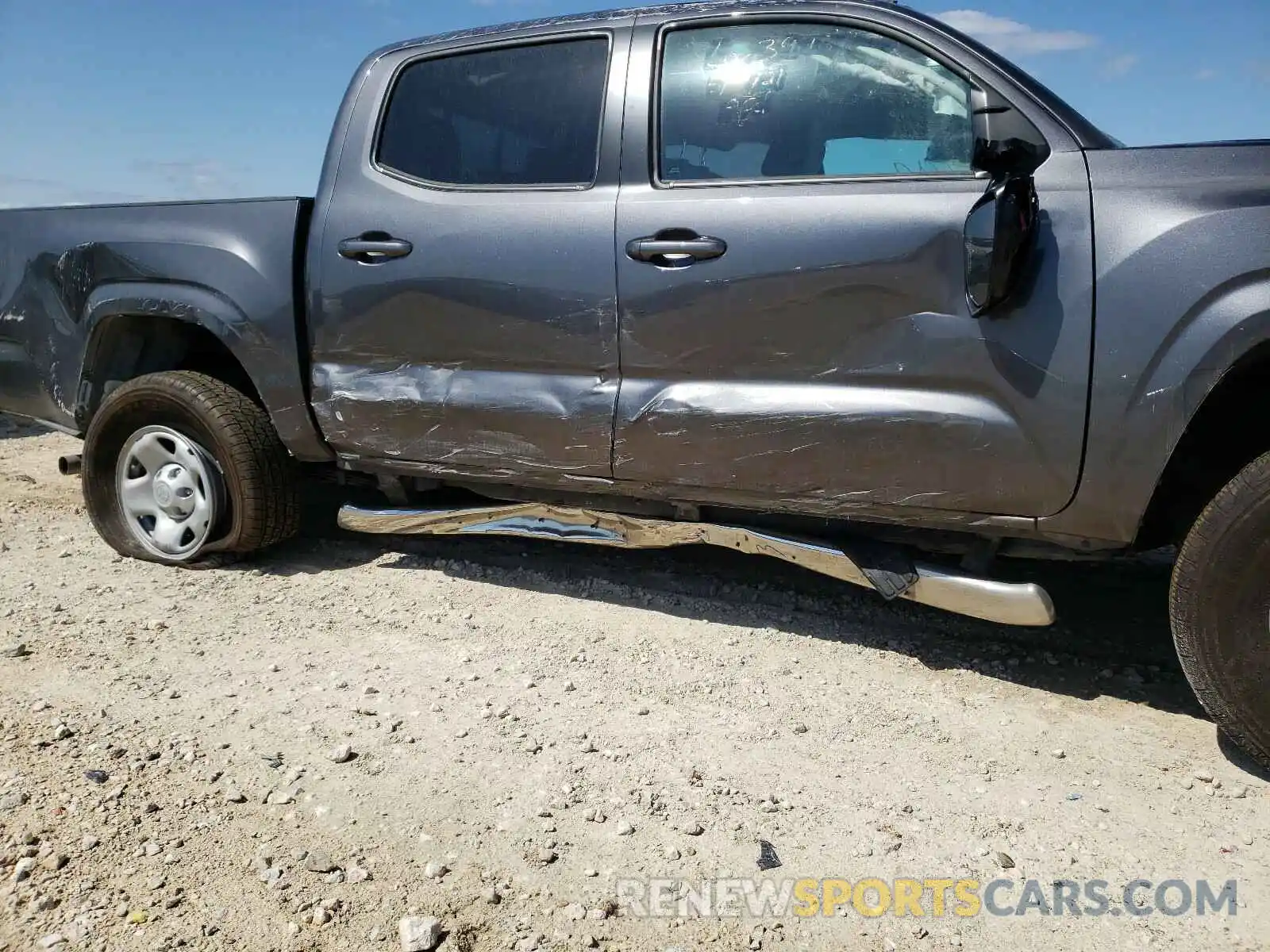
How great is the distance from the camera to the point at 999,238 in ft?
7.94

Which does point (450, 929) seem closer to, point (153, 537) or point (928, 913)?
point (928, 913)

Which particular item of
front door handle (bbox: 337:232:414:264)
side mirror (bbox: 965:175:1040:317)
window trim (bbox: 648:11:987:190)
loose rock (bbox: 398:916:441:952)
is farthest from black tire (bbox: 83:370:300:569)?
side mirror (bbox: 965:175:1040:317)

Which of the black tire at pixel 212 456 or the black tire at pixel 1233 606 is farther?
the black tire at pixel 212 456

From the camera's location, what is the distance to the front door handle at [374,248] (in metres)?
3.29

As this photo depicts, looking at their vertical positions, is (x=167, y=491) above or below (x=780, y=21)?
below

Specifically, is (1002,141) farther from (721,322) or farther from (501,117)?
(501,117)

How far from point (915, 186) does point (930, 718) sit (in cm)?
144

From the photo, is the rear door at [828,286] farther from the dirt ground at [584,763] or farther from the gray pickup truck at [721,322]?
the dirt ground at [584,763]

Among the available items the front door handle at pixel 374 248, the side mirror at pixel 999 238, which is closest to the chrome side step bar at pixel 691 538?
the side mirror at pixel 999 238

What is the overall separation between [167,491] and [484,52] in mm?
2018

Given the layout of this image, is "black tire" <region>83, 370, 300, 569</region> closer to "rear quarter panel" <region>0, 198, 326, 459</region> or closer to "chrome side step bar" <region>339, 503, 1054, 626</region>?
"rear quarter panel" <region>0, 198, 326, 459</region>

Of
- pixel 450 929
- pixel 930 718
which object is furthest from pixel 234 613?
pixel 930 718

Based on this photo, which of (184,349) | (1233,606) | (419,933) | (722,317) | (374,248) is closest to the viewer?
(419,933)

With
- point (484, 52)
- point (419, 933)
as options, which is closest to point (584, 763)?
point (419, 933)
